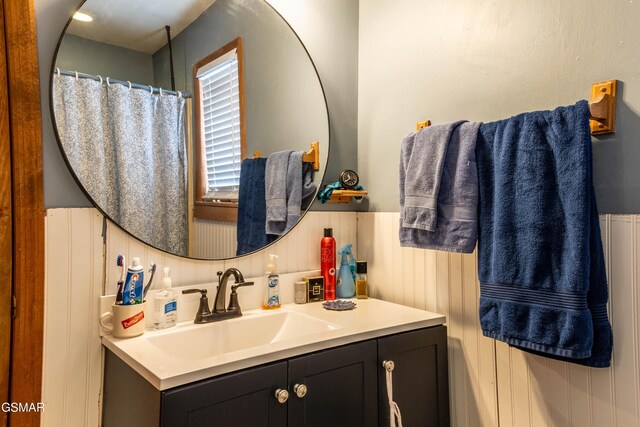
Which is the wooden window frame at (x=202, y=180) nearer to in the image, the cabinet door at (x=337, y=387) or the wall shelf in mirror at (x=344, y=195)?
the wall shelf in mirror at (x=344, y=195)

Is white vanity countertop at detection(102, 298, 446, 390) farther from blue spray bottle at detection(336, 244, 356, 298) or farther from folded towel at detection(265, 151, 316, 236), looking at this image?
folded towel at detection(265, 151, 316, 236)

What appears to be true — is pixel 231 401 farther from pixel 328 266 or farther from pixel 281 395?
pixel 328 266

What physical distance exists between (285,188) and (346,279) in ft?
1.51

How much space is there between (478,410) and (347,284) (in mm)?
634

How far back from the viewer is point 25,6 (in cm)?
100

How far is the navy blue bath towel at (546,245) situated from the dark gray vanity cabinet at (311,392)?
0.28m

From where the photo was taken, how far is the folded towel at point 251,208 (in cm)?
137

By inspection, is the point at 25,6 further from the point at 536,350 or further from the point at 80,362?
the point at 536,350

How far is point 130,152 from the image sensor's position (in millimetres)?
1140

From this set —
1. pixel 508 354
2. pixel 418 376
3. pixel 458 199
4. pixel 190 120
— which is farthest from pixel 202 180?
pixel 508 354

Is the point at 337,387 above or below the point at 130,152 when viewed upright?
below

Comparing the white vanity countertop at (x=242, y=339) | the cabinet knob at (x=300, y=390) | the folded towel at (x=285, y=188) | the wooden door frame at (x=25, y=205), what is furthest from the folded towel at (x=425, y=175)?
the wooden door frame at (x=25, y=205)

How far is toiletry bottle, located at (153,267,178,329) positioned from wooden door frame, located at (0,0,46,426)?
11.1 inches

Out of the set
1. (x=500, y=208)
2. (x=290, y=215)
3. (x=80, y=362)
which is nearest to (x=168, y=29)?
(x=290, y=215)
